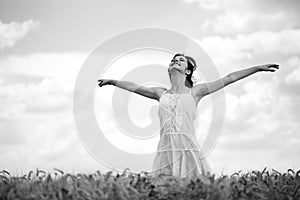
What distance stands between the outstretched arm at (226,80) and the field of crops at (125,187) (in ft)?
5.45

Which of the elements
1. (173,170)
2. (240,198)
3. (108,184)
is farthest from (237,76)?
(108,184)

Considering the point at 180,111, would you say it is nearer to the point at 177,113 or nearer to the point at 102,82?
the point at 177,113

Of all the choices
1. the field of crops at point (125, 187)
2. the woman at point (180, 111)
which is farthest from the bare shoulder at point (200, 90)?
the field of crops at point (125, 187)

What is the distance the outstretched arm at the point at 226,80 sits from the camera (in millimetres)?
6324

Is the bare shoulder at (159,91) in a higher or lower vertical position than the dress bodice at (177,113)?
higher

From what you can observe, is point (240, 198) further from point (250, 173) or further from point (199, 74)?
point (199, 74)

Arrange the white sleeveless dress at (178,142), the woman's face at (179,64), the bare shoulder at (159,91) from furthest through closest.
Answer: the bare shoulder at (159,91), the woman's face at (179,64), the white sleeveless dress at (178,142)

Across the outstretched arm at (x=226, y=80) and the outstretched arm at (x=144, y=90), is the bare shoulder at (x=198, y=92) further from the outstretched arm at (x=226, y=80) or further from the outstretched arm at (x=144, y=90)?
the outstretched arm at (x=144, y=90)

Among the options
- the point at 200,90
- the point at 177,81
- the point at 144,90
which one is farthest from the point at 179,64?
the point at 144,90

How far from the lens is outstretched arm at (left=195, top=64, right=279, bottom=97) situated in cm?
632

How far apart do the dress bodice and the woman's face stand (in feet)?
1.15

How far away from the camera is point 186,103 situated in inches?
243

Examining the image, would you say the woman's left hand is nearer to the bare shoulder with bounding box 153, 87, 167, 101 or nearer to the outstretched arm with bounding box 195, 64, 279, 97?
the outstretched arm with bounding box 195, 64, 279, 97

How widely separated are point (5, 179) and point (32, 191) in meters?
0.69
